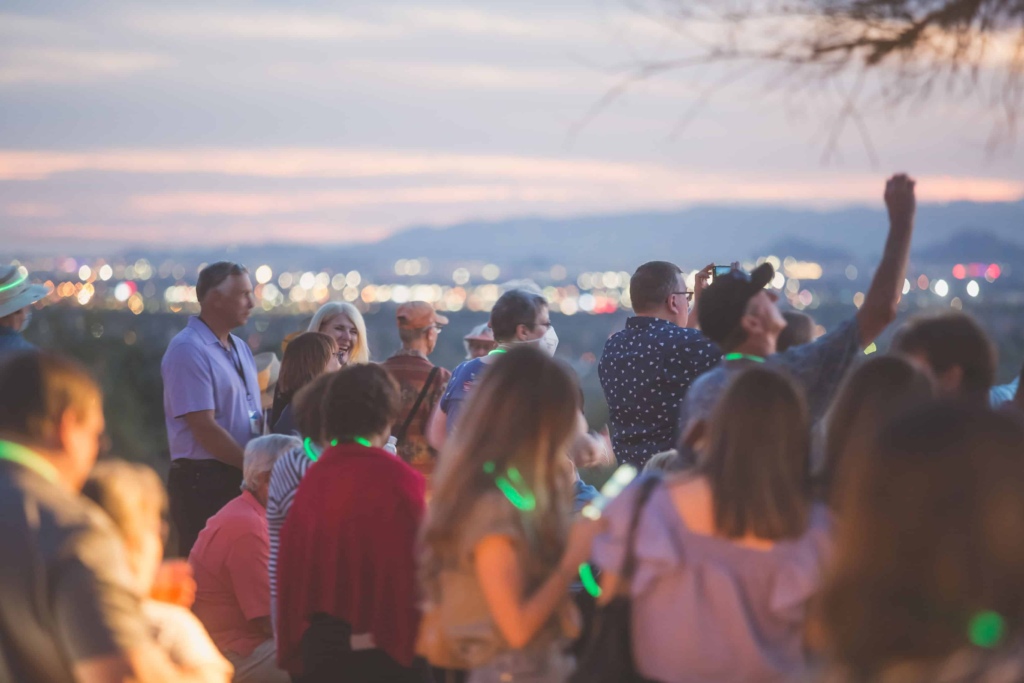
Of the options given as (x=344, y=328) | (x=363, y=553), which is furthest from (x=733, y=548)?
(x=344, y=328)

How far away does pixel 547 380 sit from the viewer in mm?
3078

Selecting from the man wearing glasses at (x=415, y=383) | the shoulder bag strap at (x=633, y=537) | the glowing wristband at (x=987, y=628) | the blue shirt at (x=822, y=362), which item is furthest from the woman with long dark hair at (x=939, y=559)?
the man wearing glasses at (x=415, y=383)

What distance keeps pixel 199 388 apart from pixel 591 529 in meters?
3.47

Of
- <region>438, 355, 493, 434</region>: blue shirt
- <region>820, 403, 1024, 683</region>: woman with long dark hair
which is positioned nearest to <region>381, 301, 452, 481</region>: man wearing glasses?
<region>438, 355, 493, 434</region>: blue shirt

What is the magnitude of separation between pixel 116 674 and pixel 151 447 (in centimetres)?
1895

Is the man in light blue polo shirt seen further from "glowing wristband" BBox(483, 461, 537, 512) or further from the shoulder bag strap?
the shoulder bag strap

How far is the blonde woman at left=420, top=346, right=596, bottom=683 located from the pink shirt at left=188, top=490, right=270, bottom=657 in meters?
2.03

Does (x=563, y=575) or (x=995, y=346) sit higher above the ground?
(x=995, y=346)

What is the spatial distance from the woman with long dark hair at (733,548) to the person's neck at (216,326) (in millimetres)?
3715

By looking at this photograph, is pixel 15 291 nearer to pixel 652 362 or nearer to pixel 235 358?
pixel 235 358

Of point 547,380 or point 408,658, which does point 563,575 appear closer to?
point 547,380

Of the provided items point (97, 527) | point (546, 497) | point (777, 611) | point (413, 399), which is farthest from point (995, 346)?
point (413, 399)

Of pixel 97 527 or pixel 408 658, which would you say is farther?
pixel 408 658

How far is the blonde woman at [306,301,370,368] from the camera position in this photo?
6586 mm
